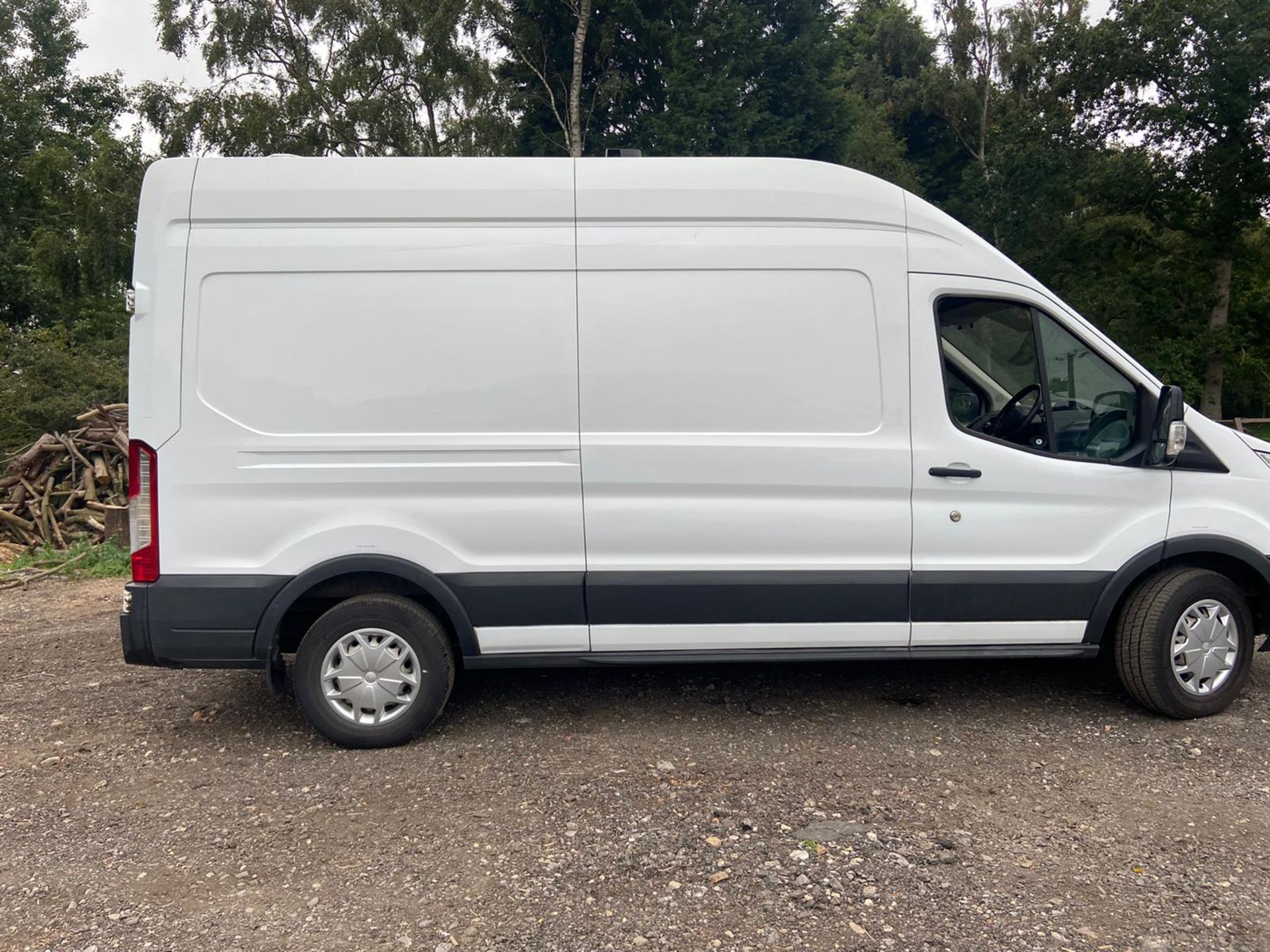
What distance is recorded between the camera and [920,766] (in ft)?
12.5

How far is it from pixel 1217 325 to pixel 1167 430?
2603 centimetres

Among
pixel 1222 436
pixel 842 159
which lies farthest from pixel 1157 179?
pixel 1222 436

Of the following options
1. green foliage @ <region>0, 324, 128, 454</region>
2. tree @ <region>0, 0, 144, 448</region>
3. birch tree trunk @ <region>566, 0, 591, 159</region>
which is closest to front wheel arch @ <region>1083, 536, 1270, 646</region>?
green foliage @ <region>0, 324, 128, 454</region>

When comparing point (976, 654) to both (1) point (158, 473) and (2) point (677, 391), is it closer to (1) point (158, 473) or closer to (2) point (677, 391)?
(2) point (677, 391)

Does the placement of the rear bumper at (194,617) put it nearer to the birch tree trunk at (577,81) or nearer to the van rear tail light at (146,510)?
the van rear tail light at (146,510)

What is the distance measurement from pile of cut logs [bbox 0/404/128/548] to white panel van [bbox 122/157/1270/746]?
6.33m

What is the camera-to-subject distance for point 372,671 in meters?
4.00

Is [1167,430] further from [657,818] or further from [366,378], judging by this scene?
[366,378]

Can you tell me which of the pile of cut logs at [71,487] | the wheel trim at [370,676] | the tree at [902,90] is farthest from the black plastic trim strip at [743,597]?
the tree at [902,90]

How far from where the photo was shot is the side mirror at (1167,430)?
→ 13.1 ft

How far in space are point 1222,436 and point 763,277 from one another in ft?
7.51

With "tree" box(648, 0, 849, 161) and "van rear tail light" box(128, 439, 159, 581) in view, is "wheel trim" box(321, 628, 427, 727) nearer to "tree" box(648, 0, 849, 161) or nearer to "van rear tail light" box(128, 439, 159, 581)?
"van rear tail light" box(128, 439, 159, 581)

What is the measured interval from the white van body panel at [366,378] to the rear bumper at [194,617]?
0.07 metres

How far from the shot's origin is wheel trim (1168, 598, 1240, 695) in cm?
417
